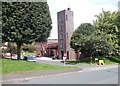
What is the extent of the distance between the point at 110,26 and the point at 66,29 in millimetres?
18718

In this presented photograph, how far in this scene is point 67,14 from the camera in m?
70.8

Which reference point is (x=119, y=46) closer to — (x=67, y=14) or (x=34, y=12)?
(x=67, y=14)

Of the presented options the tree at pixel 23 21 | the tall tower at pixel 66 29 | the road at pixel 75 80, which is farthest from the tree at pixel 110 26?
the road at pixel 75 80

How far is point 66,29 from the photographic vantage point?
7056cm

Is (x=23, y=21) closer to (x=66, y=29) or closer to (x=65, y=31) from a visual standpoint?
(x=66, y=29)

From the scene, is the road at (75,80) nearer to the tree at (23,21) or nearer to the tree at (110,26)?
the tree at (23,21)

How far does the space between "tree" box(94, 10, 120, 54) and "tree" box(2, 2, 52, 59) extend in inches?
1003

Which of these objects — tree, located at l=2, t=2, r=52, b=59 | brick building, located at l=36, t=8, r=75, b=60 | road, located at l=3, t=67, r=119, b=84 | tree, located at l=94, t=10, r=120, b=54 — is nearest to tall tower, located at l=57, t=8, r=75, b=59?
brick building, located at l=36, t=8, r=75, b=60

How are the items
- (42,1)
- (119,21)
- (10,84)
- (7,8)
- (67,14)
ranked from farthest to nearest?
(67,14) < (119,21) < (42,1) < (7,8) < (10,84)

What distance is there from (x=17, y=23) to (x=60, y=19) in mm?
44571

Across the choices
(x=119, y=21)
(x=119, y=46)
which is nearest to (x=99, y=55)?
(x=119, y=46)

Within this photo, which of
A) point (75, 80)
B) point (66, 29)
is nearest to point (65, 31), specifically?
point (66, 29)

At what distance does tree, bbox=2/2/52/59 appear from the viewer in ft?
92.0

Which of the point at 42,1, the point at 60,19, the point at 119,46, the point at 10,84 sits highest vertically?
the point at 60,19
